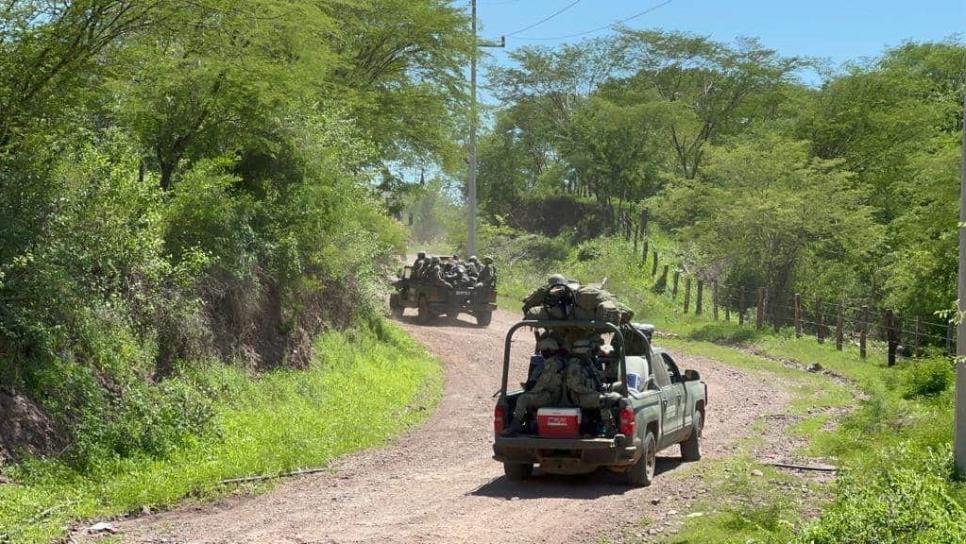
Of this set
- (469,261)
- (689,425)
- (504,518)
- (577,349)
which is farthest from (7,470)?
(469,261)

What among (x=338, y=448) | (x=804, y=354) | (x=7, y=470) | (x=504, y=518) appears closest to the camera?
(x=504, y=518)

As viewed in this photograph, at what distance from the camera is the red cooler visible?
12.2 metres

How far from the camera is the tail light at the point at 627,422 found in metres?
12.0

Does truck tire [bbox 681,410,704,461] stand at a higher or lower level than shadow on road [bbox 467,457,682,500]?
higher

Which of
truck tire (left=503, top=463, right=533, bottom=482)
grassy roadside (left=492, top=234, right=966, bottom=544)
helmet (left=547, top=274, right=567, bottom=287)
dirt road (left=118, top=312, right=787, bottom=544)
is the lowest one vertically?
dirt road (left=118, top=312, right=787, bottom=544)

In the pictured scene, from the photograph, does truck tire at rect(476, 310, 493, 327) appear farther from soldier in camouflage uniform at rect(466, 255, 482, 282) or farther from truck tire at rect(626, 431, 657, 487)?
truck tire at rect(626, 431, 657, 487)

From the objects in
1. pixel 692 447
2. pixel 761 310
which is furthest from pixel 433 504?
pixel 761 310

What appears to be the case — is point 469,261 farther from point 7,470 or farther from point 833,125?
point 7,470

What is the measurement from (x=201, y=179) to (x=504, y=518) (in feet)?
28.1

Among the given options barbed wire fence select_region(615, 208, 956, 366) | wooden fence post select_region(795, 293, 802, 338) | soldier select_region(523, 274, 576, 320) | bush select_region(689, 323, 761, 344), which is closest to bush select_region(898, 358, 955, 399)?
barbed wire fence select_region(615, 208, 956, 366)

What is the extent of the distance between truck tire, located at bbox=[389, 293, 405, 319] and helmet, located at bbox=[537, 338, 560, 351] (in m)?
21.8

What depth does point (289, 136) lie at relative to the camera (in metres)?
20.4

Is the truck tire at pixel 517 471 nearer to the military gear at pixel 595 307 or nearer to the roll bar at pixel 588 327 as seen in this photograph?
the roll bar at pixel 588 327

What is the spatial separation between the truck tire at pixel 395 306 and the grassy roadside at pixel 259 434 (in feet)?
24.9
